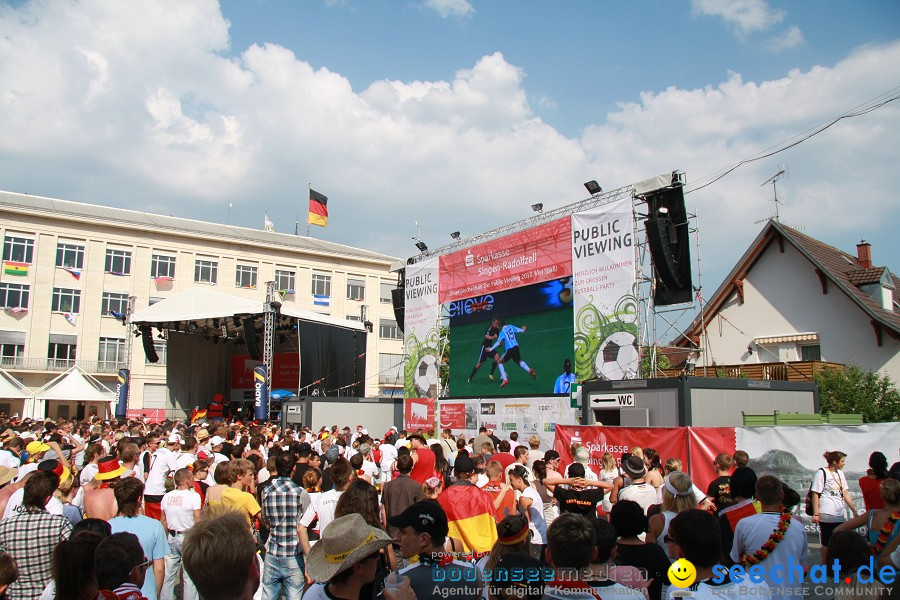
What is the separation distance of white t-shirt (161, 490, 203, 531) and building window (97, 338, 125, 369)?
37.2m

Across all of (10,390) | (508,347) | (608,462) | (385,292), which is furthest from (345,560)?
(385,292)

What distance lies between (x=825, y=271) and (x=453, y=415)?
46.2 feet

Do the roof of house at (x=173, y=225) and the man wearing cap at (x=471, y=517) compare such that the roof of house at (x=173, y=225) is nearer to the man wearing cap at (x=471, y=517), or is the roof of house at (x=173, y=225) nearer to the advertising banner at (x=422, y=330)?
the advertising banner at (x=422, y=330)

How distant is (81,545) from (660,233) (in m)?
14.2

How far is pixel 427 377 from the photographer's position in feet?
72.6

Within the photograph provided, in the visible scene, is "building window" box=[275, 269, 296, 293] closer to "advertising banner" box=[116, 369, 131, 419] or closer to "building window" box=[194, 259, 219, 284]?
"building window" box=[194, 259, 219, 284]

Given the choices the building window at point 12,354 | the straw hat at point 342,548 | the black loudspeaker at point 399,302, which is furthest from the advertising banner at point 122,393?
the straw hat at point 342,548

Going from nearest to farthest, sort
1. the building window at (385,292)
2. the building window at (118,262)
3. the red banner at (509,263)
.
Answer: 1. the red banner at (509,263)
2. the building window at (118,262)
3. the building window at (385,292)

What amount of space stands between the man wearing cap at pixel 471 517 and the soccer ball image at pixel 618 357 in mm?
10593

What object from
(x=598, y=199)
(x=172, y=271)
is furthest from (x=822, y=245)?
(x=172, y=271)

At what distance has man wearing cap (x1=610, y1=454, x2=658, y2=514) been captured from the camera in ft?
18.2

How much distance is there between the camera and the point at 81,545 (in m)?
2.93

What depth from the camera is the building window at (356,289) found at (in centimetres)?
4709

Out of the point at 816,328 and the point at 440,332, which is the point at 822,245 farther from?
the point at 440,332
